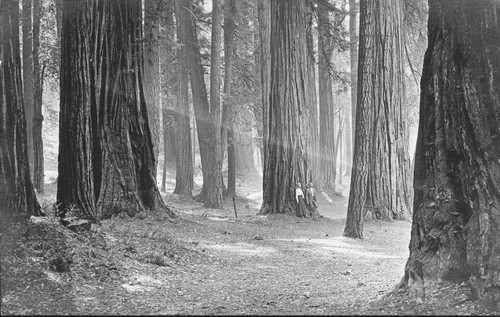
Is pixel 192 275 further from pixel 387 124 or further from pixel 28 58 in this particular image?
pixel 28 58

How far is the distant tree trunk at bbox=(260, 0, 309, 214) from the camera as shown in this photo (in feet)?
47.3

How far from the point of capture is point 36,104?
15.6 meters

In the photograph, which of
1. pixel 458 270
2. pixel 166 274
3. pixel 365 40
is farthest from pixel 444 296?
pixel 365 40

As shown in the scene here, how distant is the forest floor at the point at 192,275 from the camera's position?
4.85 metres

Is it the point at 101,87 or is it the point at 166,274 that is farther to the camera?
the point at 101,87

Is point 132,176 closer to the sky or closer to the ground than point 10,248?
closer to the sky

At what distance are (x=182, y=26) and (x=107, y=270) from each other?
14.5 meters

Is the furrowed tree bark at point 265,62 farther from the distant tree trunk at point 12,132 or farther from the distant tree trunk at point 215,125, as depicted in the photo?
the distant tree trunk at point 12,132

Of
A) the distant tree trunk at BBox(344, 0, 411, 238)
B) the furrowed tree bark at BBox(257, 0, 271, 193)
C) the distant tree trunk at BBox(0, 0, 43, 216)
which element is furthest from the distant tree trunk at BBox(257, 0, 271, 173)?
the distant tree trunk at BBox(0, 0, 43, 216)

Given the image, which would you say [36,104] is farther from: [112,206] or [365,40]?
[365,40]

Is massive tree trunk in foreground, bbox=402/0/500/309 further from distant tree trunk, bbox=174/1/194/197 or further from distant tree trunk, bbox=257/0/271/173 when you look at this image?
distant tree trunk, bbox=174/1/194/197

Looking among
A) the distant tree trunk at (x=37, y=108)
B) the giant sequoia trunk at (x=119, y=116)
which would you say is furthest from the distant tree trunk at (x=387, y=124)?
the distant tree trunk at (x=37, y=108)

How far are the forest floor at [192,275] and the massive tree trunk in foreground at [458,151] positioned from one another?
0.36 m

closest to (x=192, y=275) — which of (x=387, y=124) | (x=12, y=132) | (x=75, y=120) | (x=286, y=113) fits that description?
(x=75, y=120)
